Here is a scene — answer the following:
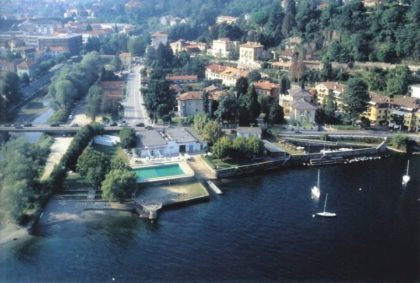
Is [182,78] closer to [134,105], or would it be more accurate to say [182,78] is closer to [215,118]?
[134,105]

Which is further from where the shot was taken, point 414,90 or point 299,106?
point 414,90

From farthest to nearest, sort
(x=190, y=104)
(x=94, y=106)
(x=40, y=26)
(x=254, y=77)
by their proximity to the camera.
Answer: (x=40, y=26) → (x=254, y=77) → (x=190, y=104) → (x=94, y=106)

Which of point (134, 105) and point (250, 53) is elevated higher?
point (250, 53)

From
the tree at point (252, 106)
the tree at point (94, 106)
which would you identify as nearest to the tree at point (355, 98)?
the tree at point (252, 106)

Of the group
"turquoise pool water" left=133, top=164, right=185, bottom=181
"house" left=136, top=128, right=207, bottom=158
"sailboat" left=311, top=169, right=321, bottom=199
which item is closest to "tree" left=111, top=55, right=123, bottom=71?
"house" left=136, top=128, right=207, bottom=158

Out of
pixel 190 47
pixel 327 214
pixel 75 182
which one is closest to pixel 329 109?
pixel 327 214

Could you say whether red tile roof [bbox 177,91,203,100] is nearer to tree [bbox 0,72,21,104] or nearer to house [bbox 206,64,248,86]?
house [bbox 206,64,248,86]

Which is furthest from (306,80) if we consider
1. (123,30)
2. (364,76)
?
(123,30)
